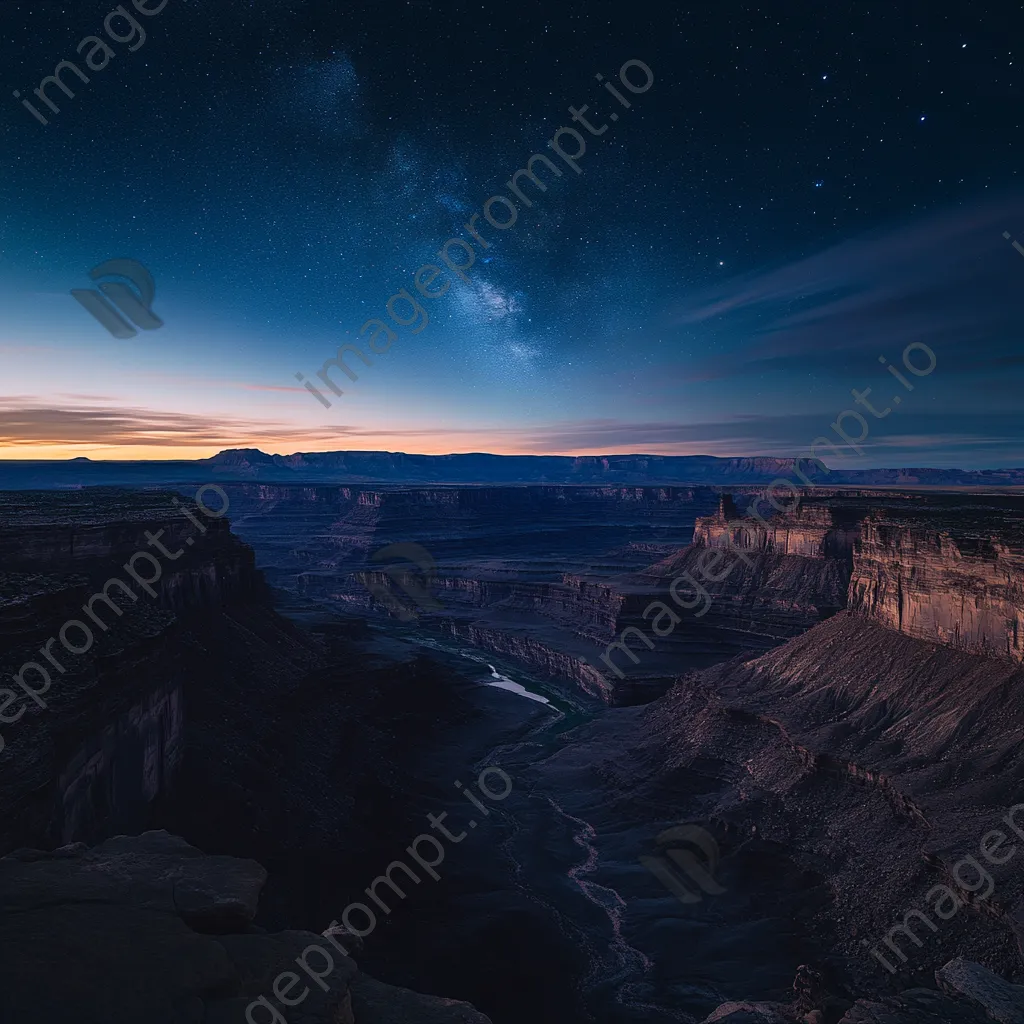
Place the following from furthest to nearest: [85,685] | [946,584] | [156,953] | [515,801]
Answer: [515,801], [946,584], [85,685], [156,953]

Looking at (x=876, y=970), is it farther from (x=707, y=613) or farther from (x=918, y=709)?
(x=707, y=613)

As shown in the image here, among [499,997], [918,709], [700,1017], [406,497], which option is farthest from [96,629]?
[406,497]

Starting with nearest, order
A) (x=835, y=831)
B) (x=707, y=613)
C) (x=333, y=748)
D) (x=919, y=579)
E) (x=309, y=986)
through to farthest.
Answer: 1. (x=309, y=986)
2. (x=835, y=831)
3. (x=919, y=579)
4. (x=333, y=748)
5. (x=707, y=613)

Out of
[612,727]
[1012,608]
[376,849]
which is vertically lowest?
[376,849]

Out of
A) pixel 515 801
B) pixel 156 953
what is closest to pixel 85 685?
pixel 156 953

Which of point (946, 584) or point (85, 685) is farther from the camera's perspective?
point (946, 584)

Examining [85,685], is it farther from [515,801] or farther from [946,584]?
[946,584]
